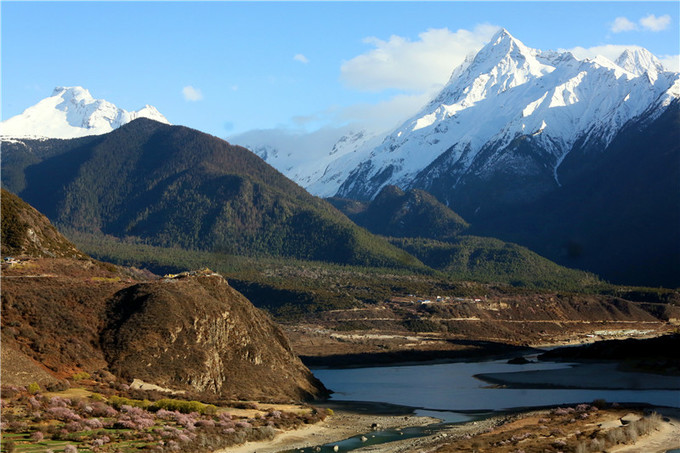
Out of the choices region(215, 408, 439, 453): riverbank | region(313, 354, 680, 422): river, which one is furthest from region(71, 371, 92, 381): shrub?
region(313, 354, 680, 422): river

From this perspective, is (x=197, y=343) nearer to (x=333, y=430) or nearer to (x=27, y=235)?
(x=333, y=430)

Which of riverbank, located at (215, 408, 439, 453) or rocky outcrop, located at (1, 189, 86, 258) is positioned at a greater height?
rocky outcrop, located at (1, 189, 86, 258)

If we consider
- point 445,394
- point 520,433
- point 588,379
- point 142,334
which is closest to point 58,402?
point 142,334

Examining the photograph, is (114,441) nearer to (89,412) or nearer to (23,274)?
(89,412)

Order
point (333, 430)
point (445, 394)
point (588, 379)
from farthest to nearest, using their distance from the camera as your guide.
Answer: point (588, 379) < point (445, 394) < point (333, 430)

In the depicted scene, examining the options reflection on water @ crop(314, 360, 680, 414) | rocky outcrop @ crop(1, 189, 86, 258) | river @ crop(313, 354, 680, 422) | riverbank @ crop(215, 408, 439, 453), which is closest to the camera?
riverbank @ crop(215, 408, 439, 453)

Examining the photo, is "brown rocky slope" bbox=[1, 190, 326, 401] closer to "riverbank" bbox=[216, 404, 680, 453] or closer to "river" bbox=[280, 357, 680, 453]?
"river" bbox=[280, 357, 680, 453]

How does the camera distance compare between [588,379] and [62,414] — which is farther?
[588,379]

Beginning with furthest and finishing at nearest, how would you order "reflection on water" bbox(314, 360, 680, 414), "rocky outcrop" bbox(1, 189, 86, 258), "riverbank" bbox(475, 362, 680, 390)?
"rocky outcrop" bbox(1, 189, 86, 258)
"riverbank" bbox(475, 362, 680, 390)
"reflection on water" bbox(314, 360, 680, 414)

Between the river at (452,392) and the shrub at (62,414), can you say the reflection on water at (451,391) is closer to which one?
the river at (452,392)
